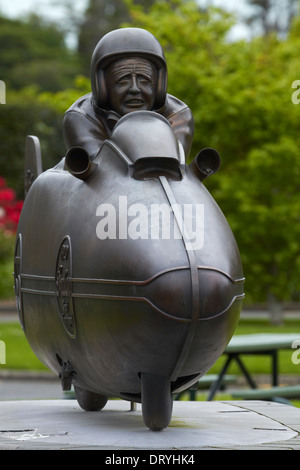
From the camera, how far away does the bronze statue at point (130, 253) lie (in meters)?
5.51

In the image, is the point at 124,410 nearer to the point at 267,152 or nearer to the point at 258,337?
the point at 258,337

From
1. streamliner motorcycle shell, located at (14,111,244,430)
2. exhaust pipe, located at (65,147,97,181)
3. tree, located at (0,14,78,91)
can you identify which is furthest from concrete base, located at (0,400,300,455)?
tree, located at (0,14,78,91)

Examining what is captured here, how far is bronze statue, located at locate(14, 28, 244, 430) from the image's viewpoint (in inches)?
217

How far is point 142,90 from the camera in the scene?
6.62m

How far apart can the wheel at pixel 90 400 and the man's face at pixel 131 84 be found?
2.07 m

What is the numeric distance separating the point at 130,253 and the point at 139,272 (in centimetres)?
14

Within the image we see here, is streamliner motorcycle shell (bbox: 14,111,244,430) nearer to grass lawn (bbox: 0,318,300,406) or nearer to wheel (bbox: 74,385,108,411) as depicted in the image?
wheel (bbox: 74,385,108,411)

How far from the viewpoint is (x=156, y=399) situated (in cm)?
573

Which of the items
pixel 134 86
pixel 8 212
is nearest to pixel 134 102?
pixel 134 86

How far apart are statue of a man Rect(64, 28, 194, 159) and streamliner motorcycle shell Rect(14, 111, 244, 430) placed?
1.23 feet

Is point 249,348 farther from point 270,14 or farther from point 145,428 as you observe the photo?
point 270,14

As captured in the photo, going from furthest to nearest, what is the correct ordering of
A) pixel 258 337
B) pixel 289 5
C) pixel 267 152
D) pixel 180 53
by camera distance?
1. pixel 289 5
2. pixel 180 53
3. pixel 267 152
4. pixel 258 337

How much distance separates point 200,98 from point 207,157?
14.8 meters
